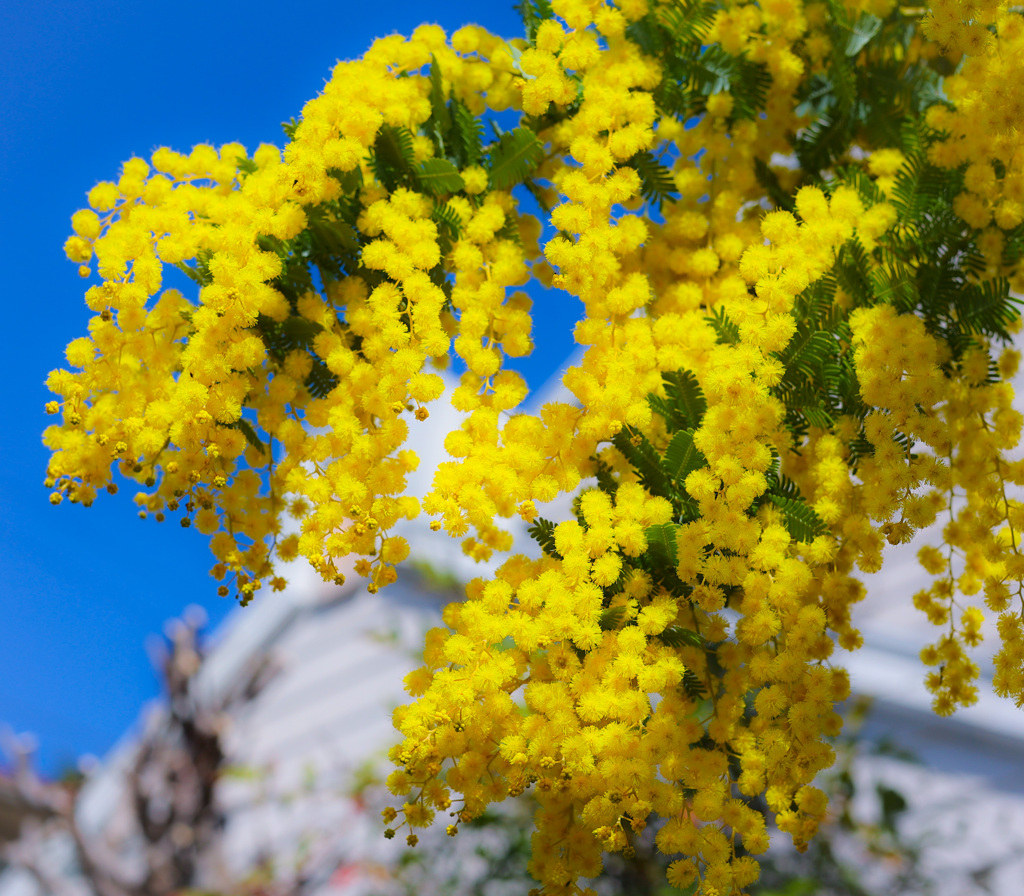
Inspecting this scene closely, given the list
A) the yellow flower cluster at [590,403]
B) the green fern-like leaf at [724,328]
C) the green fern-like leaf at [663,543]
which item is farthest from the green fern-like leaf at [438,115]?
the green fern-like leaf at [663,543]

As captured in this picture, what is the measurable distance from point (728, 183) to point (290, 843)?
383 centimetres

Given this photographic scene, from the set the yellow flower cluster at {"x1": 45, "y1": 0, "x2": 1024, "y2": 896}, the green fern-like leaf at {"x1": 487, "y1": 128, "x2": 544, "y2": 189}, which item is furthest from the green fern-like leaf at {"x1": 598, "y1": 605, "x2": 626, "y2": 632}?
the green fern-like leaf at {"x1": 487, "y1": 128, "x2": 544, "y2": 189}

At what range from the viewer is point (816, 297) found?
1.19 meters

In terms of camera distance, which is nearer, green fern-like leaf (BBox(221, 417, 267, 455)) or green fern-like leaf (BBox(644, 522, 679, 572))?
green fern-like leaf (BBox(644, 522, 679, 572))

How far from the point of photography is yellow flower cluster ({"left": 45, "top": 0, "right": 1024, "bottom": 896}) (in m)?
1.04

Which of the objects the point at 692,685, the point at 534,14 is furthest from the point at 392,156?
the point at 692,685

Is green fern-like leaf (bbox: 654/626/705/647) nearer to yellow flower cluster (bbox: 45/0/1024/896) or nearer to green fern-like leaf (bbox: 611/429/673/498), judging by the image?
yellow flower cluster (bbox: 45/0/1024/896)

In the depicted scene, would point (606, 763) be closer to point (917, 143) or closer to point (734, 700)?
point (734, 700)

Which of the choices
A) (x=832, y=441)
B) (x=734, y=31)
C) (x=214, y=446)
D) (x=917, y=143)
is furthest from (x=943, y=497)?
(x=214, y=446)

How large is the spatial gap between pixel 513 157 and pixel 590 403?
1.30 ft

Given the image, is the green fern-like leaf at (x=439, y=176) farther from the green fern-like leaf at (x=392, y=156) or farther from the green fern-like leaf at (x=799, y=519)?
the green fern-like leaf at (x=799, y=519)

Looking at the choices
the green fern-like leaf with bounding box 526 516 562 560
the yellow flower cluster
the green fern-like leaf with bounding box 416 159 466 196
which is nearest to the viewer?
the yellow flower cluster

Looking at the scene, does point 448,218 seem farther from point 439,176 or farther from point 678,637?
point 678,637

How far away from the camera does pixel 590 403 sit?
1126mm
